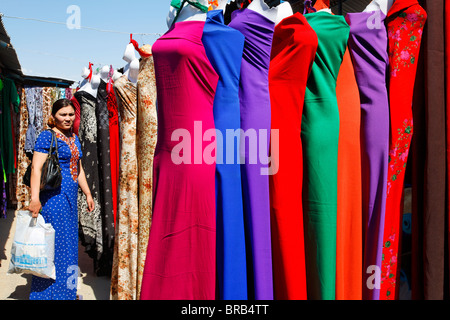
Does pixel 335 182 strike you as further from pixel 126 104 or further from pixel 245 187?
pixel 126 104

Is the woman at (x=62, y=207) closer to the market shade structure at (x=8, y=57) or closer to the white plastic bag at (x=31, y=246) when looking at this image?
the white plastic bag at (x=31, y=246)

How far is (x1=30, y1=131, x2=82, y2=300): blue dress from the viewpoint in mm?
2510

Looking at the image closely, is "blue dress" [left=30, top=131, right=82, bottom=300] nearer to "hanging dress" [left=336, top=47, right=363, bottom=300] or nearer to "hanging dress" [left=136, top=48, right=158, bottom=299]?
"hanging dress" [left=136, top=48, right=158, bottom=299]

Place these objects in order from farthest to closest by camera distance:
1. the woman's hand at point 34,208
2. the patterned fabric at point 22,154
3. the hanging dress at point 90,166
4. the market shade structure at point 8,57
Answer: the patterned fabric at point 22,154 < the market shade structure at point 8,57 < the hanging dress at point 90,166 < the woman's hand at point 34,208

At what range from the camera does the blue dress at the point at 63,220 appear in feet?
8.23

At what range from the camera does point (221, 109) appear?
1213 mm

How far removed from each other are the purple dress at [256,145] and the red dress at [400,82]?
49 cm

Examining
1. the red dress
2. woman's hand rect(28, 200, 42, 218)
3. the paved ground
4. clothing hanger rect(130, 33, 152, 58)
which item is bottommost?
the paved ground

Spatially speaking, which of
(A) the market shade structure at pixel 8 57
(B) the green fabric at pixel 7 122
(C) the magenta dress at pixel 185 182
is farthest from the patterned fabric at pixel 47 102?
(C) the magenta dress at pixel 185 182

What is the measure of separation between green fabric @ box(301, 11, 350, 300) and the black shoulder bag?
190 cm

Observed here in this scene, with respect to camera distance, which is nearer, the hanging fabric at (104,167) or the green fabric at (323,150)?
the green fabric at (323,150)

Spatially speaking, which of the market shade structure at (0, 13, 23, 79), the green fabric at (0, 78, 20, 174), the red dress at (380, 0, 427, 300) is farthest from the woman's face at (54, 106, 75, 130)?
the green fabric at (0, 78, 20, 174)

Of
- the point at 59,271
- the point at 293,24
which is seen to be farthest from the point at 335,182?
the point at 59,271

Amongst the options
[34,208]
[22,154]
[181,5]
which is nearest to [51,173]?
[34,208]
